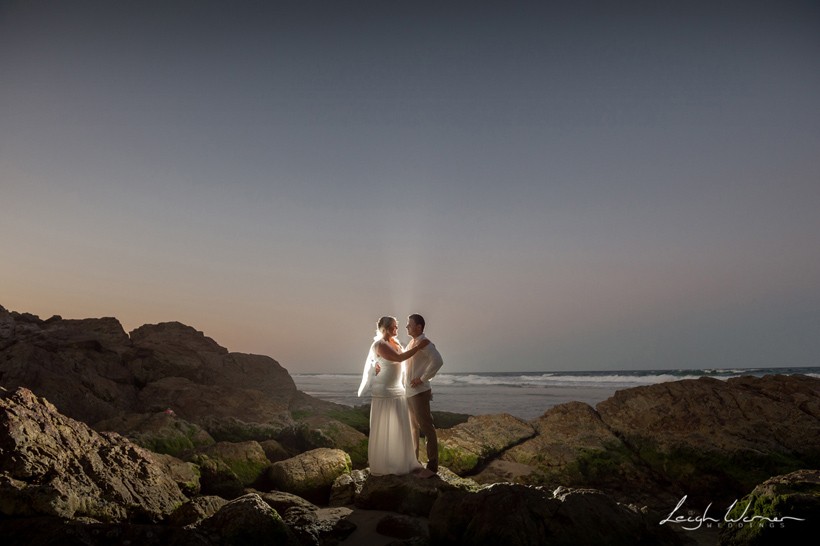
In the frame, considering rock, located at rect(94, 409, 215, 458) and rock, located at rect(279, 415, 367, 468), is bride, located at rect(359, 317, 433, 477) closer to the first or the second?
rock, located at rect(279, 415, 367, 468)

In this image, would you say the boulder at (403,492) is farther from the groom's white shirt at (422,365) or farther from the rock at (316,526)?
the groom's white shirt at (422,365)

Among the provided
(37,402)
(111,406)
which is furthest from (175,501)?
(111,406)

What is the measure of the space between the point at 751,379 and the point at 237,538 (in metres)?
12.1

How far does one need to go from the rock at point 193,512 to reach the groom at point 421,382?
3.63m

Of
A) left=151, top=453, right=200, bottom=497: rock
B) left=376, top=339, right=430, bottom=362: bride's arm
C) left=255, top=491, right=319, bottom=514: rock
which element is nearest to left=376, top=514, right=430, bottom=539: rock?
left=255, top=491, right=319, bottom=514: rock

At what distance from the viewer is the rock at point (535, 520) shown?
4707mm

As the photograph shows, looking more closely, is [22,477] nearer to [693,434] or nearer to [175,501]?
[175,501]

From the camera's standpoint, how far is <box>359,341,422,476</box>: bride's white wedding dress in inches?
324

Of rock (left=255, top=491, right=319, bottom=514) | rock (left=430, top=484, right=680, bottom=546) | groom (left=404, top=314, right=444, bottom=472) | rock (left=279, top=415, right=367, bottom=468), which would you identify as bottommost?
rock (left=255, top=491, right=319, bottom=514)

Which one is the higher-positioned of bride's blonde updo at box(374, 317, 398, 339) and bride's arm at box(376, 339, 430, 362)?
bride's blonde updo at box(374, 317, 398, 339)

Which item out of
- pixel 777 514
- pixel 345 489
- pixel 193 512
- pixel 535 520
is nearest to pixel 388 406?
pixel 345 489

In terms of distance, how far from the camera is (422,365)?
28.2 ft

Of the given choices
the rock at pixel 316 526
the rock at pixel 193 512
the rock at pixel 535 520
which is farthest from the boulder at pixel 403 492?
the rock at pixel 193 512

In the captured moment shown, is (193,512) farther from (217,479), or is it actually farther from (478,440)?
Result: (478,440)
